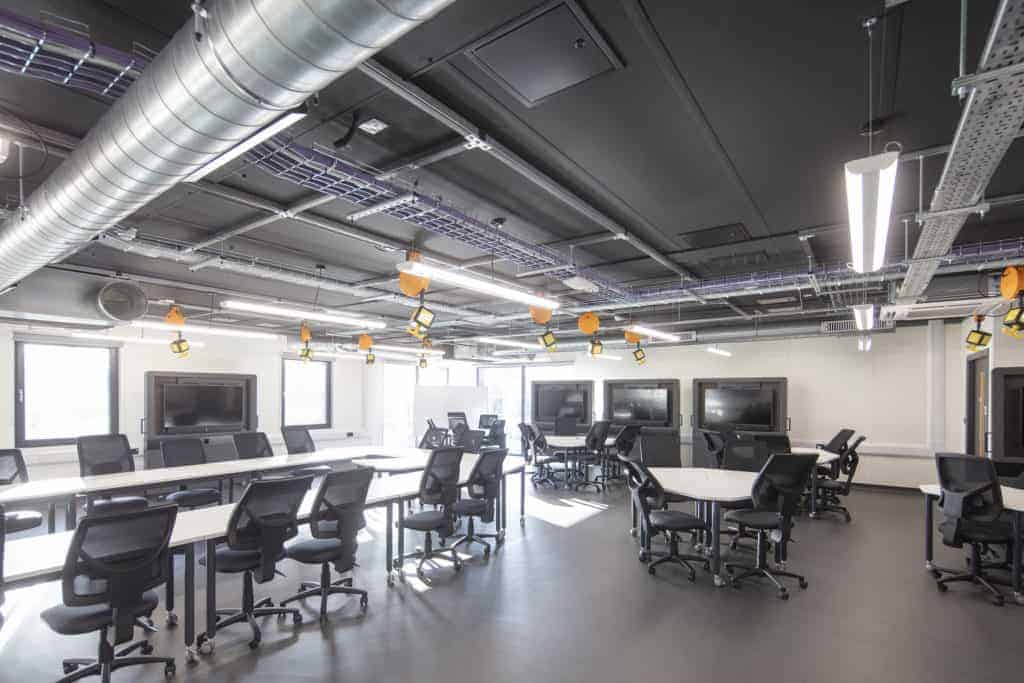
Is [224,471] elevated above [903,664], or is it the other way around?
[224,471]

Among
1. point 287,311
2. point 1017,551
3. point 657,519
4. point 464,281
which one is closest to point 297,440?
point 287,311

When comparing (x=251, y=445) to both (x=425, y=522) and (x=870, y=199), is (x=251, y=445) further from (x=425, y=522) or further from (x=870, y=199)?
(x=870, y=199)

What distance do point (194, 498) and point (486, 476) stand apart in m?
3.46

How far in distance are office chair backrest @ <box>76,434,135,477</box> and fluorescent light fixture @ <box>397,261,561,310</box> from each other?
4.56 m

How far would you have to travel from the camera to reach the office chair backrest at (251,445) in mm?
7027

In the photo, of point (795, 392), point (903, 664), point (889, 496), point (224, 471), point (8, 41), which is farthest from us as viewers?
point (795, 392)

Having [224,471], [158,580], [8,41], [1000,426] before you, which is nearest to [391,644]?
[158,580]

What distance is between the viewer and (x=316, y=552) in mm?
3520

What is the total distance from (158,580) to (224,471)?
358 centimetres

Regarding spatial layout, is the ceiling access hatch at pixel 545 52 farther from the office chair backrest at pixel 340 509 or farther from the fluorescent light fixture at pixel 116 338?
the fluorescent light fixture at pixel 116 338

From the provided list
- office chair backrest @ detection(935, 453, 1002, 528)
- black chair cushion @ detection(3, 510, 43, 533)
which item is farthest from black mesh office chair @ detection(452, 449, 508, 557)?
office chair backrest @ detection(935, 453, 1002, 528)

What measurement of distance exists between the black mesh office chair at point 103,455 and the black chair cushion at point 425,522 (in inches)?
150

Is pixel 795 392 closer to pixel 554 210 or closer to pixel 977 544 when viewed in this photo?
pixel 977 544

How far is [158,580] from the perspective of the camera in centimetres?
271
